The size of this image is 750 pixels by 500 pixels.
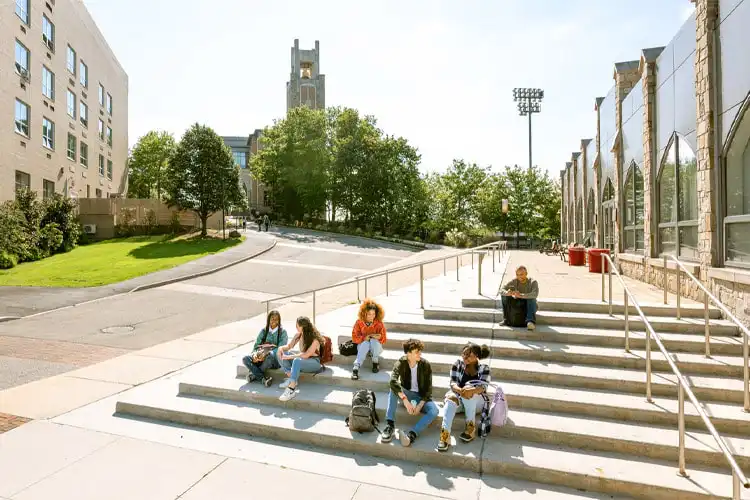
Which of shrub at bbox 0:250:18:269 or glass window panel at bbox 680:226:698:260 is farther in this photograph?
shrub at bbox 0:250:18:269

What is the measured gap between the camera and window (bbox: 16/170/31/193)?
25.5 m

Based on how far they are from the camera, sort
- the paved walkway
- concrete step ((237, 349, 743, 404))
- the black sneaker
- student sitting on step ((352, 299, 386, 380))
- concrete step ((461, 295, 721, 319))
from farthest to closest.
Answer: the paved walkway → concrete step ((461, 295, 721, 319)) → student sitting on step ((352, 299, 386, 380)) → concrete step ((237, 349, 743, 404)) → the black sneaker

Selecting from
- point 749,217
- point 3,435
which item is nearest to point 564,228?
point 749,217

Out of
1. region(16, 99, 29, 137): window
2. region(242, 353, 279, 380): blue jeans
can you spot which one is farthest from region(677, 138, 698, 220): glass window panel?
region(16, 99, 29, 137): window

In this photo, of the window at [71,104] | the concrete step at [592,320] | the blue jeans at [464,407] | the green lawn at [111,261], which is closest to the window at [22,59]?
the window at [71,104]

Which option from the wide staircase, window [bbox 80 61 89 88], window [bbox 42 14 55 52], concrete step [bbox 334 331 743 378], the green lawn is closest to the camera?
the wide staircase

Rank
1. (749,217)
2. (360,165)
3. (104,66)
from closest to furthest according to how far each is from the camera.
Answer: (749,217)
(104,66)
(360,165)

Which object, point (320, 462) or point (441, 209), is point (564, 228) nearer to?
point (441, 209)

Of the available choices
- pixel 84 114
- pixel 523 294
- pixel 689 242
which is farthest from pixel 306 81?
pixel 523 294

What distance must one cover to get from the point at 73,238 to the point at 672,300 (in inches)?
1362

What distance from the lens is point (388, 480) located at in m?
4.84

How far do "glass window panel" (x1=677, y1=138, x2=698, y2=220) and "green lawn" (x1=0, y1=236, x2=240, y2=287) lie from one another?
2052 centimetres

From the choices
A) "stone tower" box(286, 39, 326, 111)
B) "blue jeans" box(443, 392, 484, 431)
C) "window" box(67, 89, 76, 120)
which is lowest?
"blue jeans" box(443, 392, 484, 431)

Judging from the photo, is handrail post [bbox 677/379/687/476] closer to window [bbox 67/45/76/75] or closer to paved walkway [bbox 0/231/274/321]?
paved walkway [bbox 0/231/274/321]
